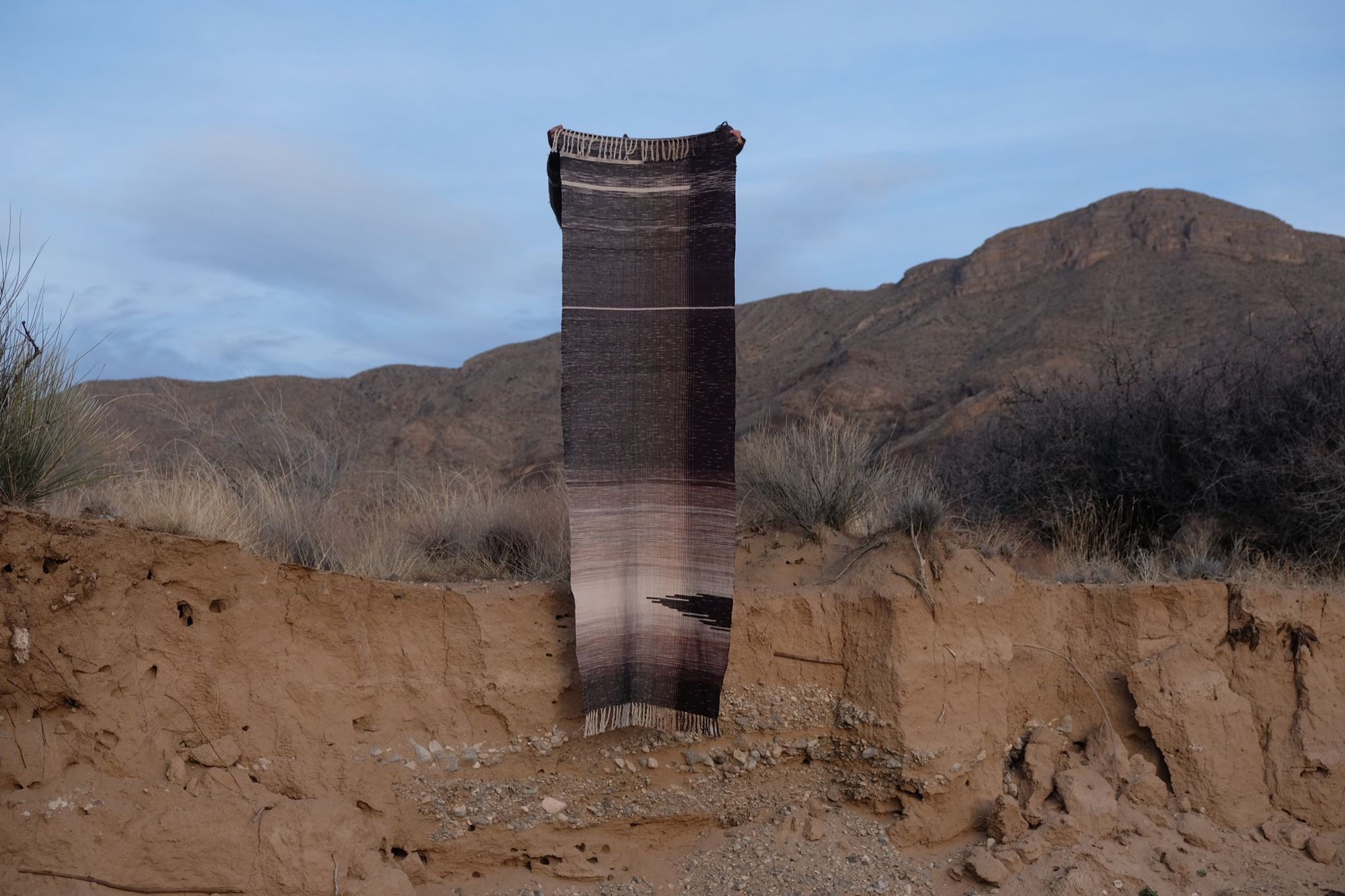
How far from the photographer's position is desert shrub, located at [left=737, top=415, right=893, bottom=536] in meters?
5.84

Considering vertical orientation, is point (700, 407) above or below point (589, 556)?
above

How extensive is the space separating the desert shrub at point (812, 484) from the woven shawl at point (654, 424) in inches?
53.0

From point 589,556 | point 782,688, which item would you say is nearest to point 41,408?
point 589,556

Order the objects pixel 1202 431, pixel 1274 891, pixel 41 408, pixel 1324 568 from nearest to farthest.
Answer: pixel 41 408
pixel 1274 891
pixel 1324 568
pixel 1202 431

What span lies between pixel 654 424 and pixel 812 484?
5.41ft

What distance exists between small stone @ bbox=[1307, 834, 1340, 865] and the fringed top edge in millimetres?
4735

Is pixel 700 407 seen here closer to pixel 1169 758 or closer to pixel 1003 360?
pixel 1169 758

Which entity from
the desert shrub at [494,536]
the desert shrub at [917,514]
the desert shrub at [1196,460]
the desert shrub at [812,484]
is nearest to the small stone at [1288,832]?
the desert shrub at [1196,460]

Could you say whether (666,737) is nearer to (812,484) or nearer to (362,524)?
(812,484)

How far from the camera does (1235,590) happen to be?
5.45m

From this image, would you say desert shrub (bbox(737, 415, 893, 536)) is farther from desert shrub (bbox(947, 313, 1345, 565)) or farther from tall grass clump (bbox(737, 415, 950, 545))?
desert shrub (bbox(947, 313, 1345, 565))

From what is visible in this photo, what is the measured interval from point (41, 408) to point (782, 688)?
12.4 ft

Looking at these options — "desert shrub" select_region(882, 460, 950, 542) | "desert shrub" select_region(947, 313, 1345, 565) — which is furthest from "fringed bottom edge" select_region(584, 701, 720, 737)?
"desert shrub" select_region(947, 313, 1345, 565)

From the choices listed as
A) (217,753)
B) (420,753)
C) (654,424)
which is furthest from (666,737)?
(217,753)
